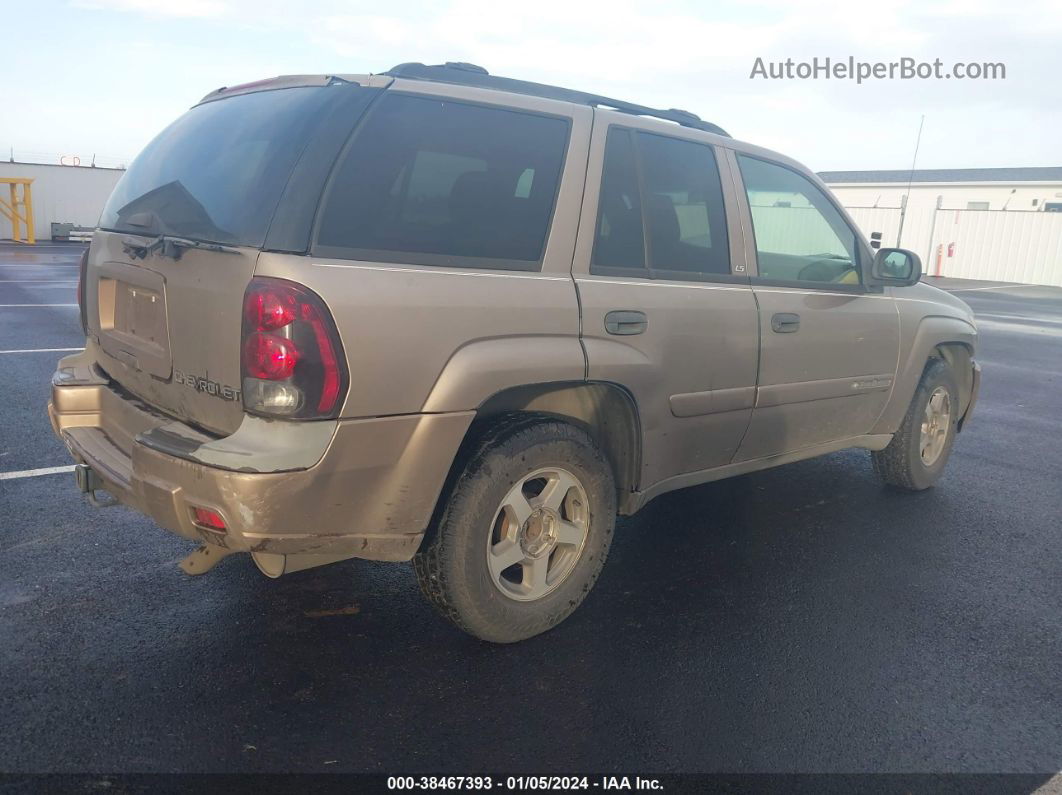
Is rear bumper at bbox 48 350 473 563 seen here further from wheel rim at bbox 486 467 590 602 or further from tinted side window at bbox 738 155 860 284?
tinted side window at bbox 738 155 860 284

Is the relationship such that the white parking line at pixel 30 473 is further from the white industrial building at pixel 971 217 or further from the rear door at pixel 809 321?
the white industrial building at pixel 971 217

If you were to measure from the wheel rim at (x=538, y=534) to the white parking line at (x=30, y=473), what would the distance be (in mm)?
2968

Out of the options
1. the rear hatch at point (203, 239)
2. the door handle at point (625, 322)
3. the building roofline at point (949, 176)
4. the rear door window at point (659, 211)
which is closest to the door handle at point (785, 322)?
the rear door window at point (659, 211)

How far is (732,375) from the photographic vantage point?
3709mm

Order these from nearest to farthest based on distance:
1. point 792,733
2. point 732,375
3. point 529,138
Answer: point 792,733 < point 529,138 < point 732,375

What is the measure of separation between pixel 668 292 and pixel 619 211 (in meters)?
0.37

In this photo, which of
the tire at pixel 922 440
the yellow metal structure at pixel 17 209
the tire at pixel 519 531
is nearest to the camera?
the tire at pixel 519 531

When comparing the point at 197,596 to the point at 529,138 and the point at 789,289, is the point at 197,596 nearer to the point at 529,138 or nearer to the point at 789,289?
the point at 529,138

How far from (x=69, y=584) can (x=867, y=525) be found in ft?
12.4

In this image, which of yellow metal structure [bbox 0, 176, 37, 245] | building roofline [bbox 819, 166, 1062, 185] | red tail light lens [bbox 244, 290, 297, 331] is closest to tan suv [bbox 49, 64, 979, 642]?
red tail light lens [bbox 244, 290, 297, 331]

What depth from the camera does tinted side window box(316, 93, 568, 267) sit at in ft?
8.68

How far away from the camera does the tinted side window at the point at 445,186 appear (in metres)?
2.65

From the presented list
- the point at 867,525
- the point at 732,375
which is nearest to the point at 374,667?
the point at 732,375

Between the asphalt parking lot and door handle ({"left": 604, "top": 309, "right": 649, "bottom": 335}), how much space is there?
3.70 ft
